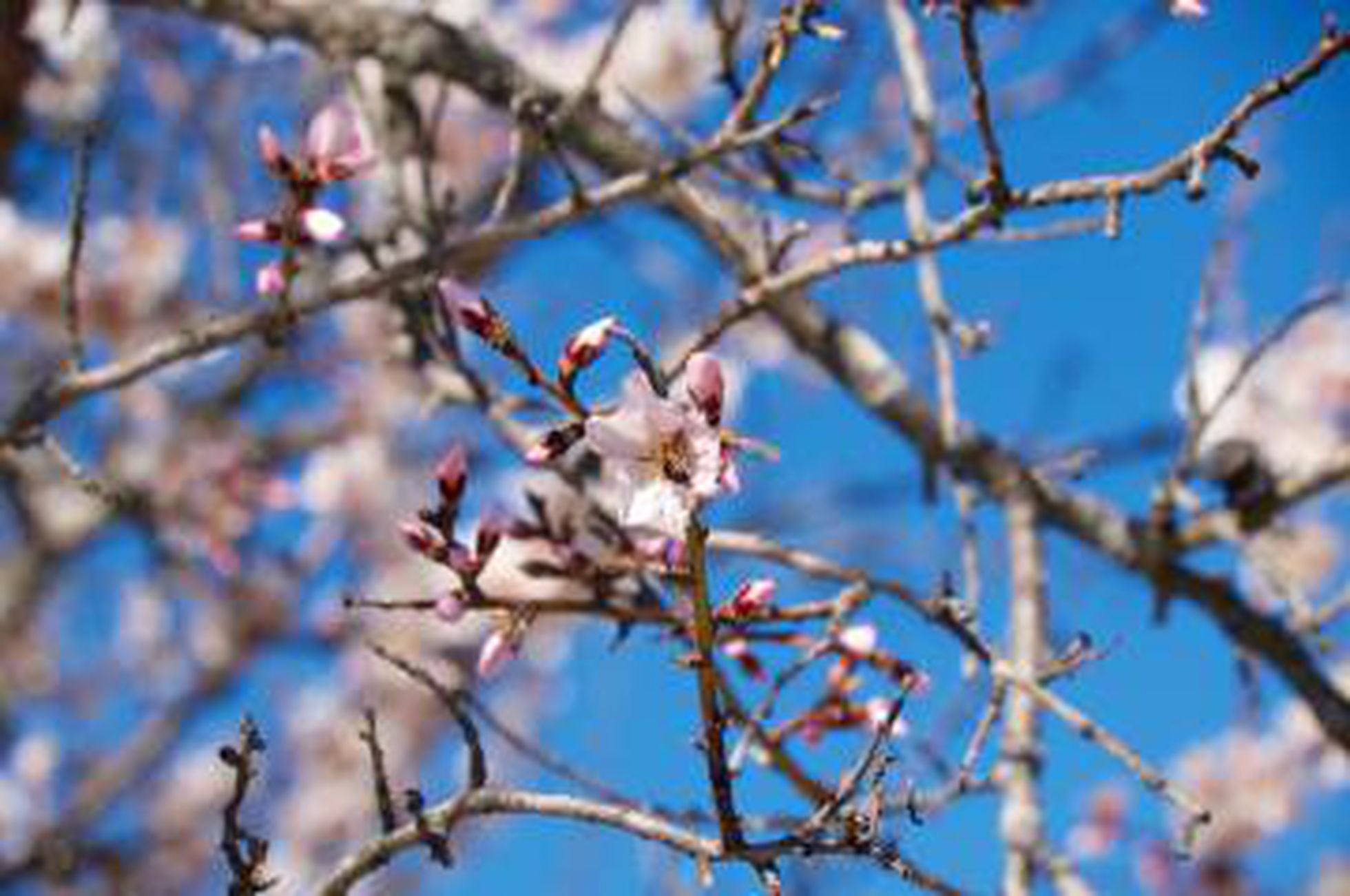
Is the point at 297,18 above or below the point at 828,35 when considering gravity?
above

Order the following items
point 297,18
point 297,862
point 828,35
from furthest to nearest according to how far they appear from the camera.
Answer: point 297,862 → point 297,18 → point 828,35

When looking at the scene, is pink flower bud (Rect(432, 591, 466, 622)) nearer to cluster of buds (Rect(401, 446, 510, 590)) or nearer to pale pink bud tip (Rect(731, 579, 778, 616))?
cluster of buds (Rect(401, 446, 510, 590))

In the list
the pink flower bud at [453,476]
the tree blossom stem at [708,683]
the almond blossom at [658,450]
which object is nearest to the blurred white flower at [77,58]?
the pink flower bud at [453,476]

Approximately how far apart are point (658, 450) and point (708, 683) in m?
0.18

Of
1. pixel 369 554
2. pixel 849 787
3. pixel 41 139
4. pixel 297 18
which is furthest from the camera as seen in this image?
pixel 369 554

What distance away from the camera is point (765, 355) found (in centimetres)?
649

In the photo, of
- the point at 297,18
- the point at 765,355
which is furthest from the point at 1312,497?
the point at 765,355

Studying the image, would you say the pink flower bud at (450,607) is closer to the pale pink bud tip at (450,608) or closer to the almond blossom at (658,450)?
the pale pink bud tip at (450,608)

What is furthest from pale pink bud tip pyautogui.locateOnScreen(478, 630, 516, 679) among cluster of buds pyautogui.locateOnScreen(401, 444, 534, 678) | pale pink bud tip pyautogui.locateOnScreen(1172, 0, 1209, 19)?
pale pink bud tip pyautogui.locateOnScreen(1172, 0, 1209, 19)

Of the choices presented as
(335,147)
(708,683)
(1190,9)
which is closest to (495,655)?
(708,683)

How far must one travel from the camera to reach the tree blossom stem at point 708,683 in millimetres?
926

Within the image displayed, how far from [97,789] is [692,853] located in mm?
3514

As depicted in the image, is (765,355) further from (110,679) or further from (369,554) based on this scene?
(110,679)

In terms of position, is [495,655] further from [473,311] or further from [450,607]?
[473,311]
